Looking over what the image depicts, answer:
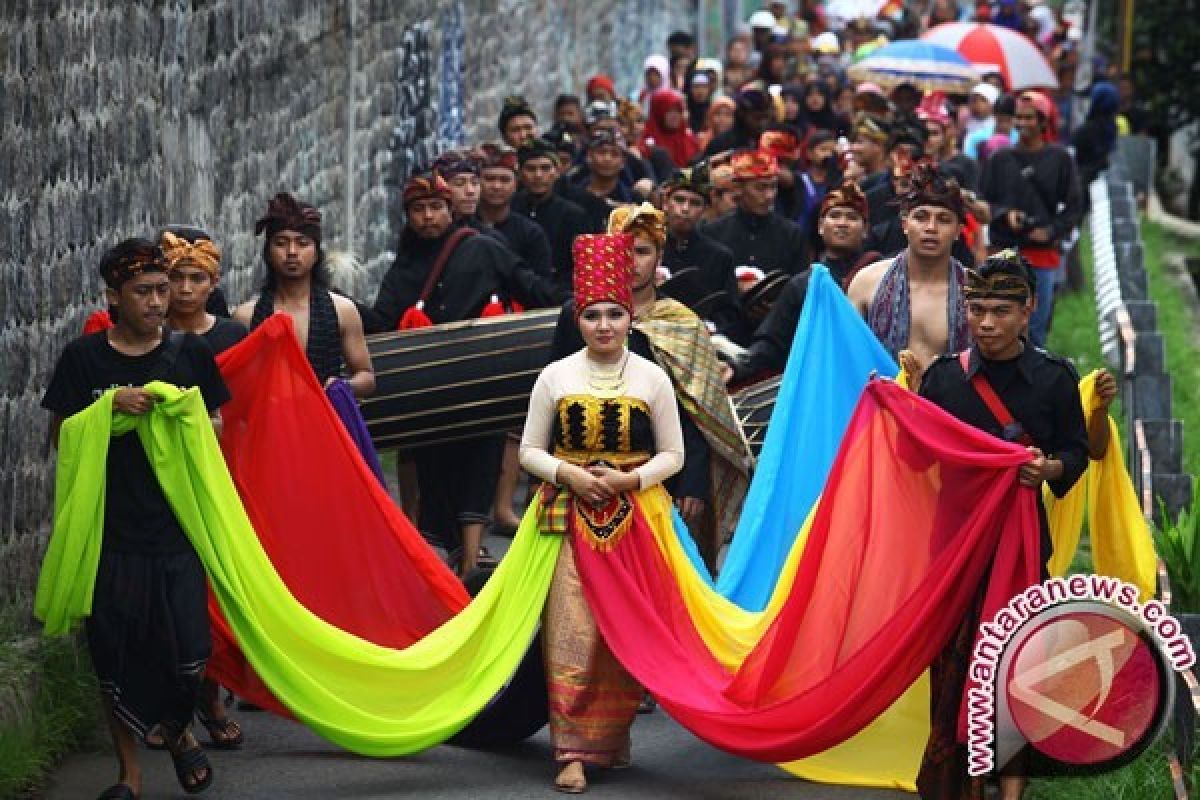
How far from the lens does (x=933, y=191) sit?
1120 centimetres

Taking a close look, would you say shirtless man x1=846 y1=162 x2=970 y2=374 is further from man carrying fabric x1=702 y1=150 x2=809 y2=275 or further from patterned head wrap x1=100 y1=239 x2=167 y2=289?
patterned head wrap x1=100 y1=239 x2=167 y2=289

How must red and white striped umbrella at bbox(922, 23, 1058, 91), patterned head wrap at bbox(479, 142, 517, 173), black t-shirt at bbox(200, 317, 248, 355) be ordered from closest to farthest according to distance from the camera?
black t-shirt at bbox(200, 317, 248, 355) → patterned head wrap at bbox(479, 142, 517, 173) → red and white striped umbrella at bbox(922, 23, 1058, 91)

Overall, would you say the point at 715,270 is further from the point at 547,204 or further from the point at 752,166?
the point at 547,204

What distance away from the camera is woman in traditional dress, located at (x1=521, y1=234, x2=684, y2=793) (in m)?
9.77

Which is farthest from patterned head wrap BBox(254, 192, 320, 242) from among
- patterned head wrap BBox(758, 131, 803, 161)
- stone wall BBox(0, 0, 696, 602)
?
patterned head wrap BBox(758, 131, 803, 161)

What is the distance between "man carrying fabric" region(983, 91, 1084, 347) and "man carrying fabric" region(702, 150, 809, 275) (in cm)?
429

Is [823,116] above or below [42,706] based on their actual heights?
below

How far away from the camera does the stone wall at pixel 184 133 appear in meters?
11.0

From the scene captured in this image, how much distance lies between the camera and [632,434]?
9844 mm

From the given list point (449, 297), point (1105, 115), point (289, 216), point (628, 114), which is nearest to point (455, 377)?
point (449, 297)

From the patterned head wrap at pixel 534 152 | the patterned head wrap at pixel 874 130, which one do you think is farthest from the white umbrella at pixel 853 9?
the patterned head wrap at pixel 534 152

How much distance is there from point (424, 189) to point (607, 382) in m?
3.40

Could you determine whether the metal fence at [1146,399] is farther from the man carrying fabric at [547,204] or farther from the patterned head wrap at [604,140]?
the patterned head wrap at [604,140]

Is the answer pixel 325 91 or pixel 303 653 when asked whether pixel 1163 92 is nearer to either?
pixel 325 91
